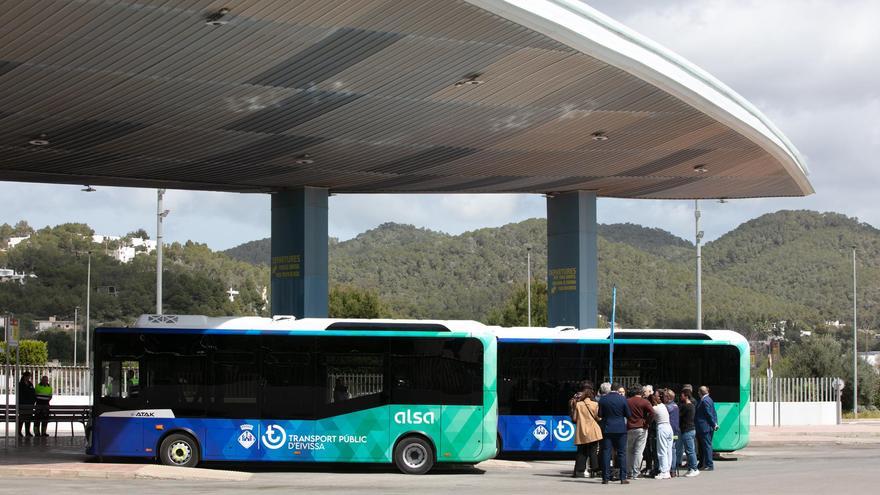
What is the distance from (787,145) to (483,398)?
495 inches

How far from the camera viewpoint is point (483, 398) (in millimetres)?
20938

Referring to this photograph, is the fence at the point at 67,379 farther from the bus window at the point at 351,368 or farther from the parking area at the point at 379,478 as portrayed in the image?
the bus window at the point at 351,368

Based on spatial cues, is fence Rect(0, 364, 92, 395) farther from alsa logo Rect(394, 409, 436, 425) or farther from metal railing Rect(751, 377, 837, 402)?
metal railing Rect(751, 377, 837, 402)

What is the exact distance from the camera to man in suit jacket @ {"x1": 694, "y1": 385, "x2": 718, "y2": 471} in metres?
21.9

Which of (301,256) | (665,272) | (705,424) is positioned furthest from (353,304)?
(705,424)

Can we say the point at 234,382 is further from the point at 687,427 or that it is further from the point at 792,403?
the point at 792,403

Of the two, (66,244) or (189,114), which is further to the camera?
(66,244)

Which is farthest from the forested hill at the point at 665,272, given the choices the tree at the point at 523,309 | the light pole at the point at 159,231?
the light pole at the point at 159,231

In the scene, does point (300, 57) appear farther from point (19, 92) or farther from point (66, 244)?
point (66, 244)

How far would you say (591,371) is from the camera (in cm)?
2419

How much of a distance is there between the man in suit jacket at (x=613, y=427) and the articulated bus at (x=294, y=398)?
→ 223 cm

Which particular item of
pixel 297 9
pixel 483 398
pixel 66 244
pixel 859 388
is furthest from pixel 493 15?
pixel 66 244

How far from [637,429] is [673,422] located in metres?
0.94

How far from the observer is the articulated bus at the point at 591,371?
23844 millimetres
